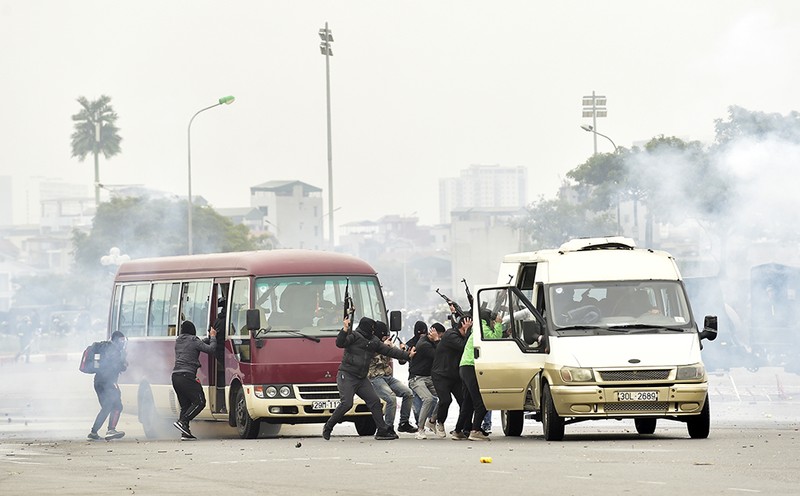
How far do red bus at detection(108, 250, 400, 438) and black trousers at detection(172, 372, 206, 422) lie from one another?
1.84 ft

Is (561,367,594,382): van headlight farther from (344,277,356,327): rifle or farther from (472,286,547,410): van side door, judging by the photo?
(344,277,356,327): rifle

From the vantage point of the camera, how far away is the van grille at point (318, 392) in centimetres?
2331

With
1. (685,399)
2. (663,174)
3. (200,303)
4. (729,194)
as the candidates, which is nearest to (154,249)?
(663,174)

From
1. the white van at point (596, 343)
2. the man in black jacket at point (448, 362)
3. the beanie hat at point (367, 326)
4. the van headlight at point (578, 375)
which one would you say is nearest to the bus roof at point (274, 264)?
the beanie hat at point (367, 326)

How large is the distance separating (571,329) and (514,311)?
1.20 m

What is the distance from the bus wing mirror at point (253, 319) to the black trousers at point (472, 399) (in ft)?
9.19

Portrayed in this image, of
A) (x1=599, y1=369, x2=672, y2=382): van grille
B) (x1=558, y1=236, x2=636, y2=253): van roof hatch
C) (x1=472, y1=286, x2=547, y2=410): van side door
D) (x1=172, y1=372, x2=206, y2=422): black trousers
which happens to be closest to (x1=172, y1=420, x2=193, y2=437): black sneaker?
(x1=172, y1=372, x2=206, y2=422): black trousers

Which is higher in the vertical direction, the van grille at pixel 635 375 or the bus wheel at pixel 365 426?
the van grille at pixel 635 375

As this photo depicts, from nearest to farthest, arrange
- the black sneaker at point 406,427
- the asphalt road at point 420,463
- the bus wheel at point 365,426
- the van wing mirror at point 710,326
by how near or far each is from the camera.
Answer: the asphalt road at point 420,463 < the van wing mirror at point 710,326 < the black sneaker at point 406,427 < the bus wheel at point 365,426

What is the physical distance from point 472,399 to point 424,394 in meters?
1.45

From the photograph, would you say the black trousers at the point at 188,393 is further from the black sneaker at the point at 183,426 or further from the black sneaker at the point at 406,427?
the black sneaker at the point at 406,427

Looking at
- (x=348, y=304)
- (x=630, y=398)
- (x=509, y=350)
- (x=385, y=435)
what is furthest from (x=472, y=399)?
(x=348, y=304)

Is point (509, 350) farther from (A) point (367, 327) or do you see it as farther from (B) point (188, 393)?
(B) point (188, 393)

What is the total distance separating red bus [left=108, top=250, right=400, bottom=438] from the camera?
2331 cm
